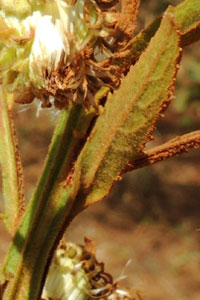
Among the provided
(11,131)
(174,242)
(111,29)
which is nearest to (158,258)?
(174,242)

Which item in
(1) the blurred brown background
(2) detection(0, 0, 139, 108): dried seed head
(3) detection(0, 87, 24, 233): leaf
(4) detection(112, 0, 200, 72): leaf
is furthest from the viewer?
(1) the blurred brown background

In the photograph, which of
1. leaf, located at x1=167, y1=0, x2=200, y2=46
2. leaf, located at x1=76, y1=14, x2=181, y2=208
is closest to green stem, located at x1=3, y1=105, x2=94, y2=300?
leaf, located at x1=76, y1=14, x2=181, y2=208

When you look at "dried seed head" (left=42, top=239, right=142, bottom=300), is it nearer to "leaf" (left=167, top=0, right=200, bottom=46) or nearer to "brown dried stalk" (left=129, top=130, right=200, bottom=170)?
"brown dried stalk" (left=129, top=130, right=200, bottom=170)

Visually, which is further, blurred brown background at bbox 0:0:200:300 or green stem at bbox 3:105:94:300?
blurred brown background at bbox 0:0:200:300

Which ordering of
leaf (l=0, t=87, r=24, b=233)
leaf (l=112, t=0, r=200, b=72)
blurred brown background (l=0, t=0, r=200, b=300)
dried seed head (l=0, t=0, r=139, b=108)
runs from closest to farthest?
dried seed head (l=0, t=0, r=139, b=108) → leaf (l=112, t=0, r=200, b=72) → leaf (l=0, t=87, r=24, b=233) → blurred brown background (l=0, t=0, r=200, b=300)

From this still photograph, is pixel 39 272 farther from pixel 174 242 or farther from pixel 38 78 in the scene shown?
pixel 174 242

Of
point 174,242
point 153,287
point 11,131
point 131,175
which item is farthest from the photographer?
point 131,175
